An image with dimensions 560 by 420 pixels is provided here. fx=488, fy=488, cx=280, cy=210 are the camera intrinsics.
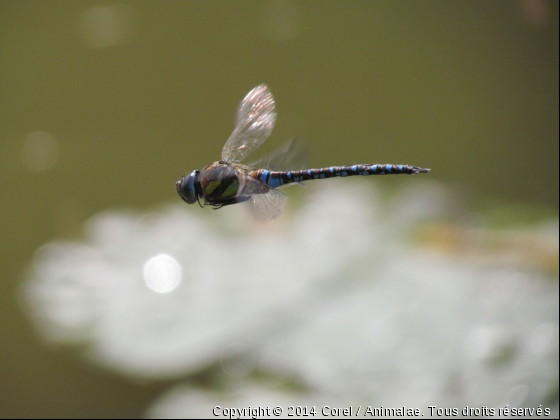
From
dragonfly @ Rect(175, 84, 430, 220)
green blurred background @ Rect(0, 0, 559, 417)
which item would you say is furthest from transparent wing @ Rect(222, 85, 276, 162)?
green blurred background @ Rect(0, 0, 559, 417)

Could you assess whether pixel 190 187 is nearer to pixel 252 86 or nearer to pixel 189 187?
pixel 189 187

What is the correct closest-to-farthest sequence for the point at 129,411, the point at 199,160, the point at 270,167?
the point at 270,167 < the point at 129,411 < the point at 199,160

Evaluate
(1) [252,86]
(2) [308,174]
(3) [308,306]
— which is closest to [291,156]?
(2) [308,174]

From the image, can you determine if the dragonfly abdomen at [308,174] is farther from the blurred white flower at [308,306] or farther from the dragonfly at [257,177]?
the blurred white flower at [308,306]

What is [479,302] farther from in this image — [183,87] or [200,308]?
[183,87]

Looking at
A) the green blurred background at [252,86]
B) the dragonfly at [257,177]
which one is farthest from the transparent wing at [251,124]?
the green blurred background at [252,86]

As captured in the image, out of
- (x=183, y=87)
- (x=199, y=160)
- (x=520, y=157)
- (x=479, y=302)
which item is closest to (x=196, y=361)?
(x=479, y=302)
